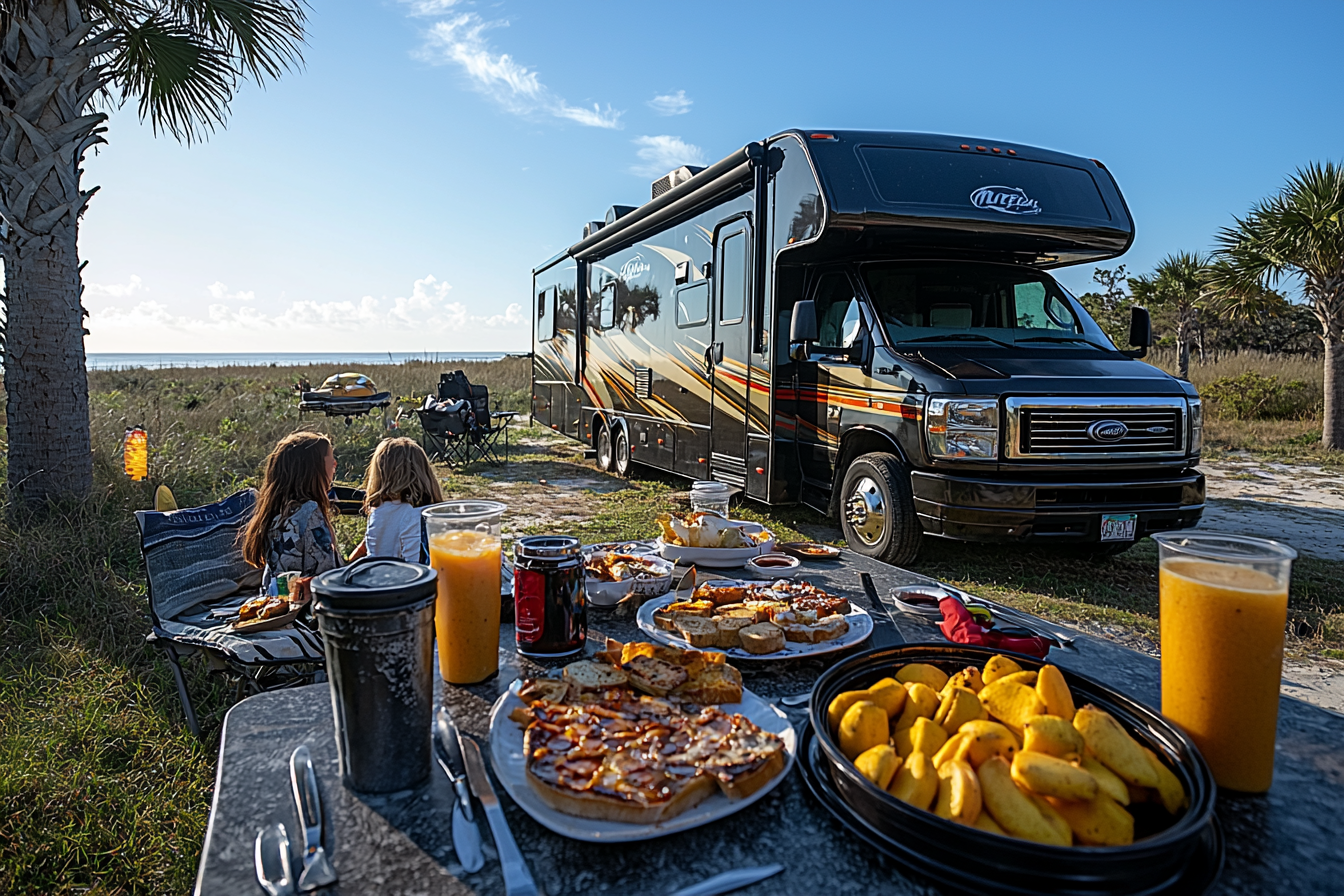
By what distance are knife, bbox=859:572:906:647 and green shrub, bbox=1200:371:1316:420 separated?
66.1 ft

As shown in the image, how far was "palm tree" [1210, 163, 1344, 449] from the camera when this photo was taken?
13.9m

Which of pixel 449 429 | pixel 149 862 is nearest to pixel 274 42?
pixel 449 429

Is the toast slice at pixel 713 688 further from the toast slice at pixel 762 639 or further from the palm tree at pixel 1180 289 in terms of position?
the palm tree at pixel 1180 289

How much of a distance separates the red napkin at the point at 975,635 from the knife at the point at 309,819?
4.28 feet

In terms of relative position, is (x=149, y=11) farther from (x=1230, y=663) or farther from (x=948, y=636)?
(x=1230, y=663)

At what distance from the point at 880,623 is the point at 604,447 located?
9.70 m

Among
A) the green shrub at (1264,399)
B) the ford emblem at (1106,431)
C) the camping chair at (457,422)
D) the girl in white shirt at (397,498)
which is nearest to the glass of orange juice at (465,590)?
the girl in white shirt at (397,498)

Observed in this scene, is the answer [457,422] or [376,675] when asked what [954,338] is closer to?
[376,675]

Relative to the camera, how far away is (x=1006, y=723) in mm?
1268

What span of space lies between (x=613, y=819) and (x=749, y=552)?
161cm

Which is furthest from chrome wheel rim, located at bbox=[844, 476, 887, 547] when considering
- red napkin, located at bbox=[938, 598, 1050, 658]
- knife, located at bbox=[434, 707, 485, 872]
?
knife, located at bbox=[434, 707, 485, 872]

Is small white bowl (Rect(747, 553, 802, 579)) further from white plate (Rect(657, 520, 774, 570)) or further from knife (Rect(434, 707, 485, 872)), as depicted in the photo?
knife (Rect(434, 707, 485, 872))

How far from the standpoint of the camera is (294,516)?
3467 millimetres

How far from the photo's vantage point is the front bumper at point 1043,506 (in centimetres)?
537
